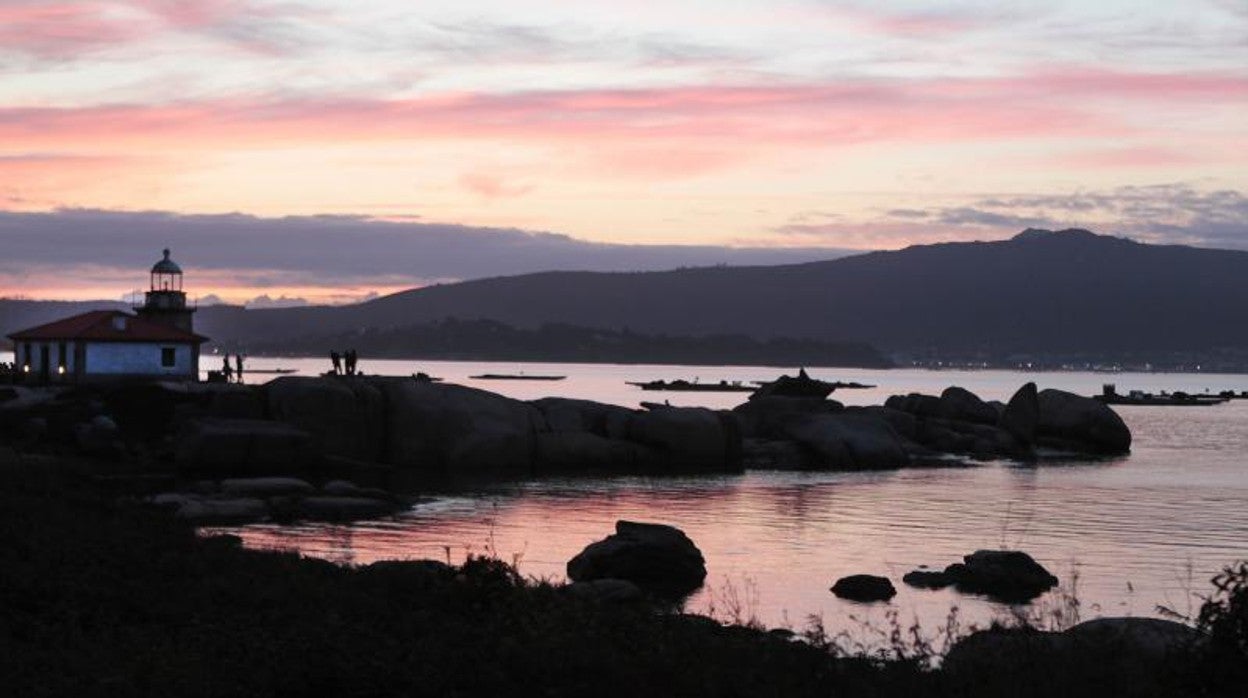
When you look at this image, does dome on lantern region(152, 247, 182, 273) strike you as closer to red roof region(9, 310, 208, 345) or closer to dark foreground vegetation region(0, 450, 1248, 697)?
red roof region(9, 310, 208, 345)

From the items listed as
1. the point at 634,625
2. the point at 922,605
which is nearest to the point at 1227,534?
the point at 922,605

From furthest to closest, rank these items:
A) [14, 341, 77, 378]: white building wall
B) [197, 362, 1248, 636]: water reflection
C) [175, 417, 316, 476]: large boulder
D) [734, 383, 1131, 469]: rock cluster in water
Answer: [14, 341, 77, 378]: white building wall, [734, 383, 1131, 469]: rock cluster in water, [175, 417, 316, 476]: large boulder, [197, 362, 1248, 636]: water reflection

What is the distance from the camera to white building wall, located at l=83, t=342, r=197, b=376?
233ft

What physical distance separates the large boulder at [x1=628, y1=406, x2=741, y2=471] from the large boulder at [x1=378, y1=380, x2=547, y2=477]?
5.37 metres

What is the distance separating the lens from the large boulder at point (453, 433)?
6141 centimetres

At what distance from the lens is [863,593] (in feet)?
100

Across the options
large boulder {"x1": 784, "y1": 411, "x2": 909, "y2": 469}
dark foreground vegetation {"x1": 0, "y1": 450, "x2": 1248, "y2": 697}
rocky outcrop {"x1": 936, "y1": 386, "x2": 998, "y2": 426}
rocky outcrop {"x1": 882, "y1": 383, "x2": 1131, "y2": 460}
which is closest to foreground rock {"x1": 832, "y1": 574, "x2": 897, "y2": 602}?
dark foreground vegetation {"x1": 0, "y1": 450, "x2": 1248, "y2": 697}

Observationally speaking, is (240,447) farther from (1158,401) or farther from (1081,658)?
(1158,401)

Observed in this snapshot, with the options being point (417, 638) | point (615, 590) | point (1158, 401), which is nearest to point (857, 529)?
point (615, 590)

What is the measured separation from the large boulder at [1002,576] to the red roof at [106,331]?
4735cm

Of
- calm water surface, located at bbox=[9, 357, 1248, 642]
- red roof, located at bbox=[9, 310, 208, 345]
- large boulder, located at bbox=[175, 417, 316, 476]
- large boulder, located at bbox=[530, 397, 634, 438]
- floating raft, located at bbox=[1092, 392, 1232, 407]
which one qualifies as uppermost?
red roof, located at bbox=[9, 310, 208, 345]

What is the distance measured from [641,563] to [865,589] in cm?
475

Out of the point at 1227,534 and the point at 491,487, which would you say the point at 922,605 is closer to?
the point at 1227,534

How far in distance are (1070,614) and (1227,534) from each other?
67.4 feet
